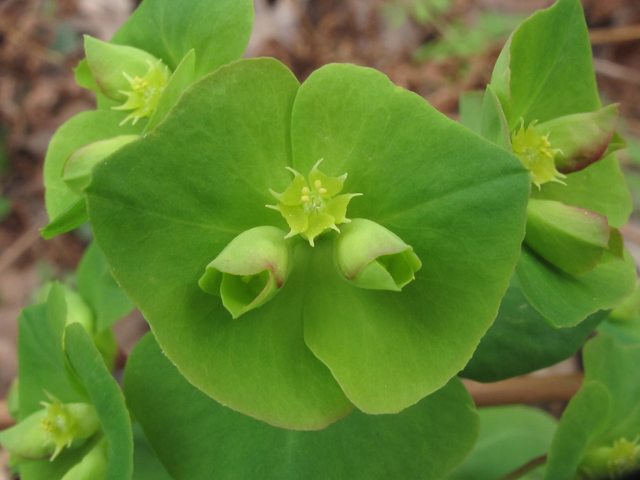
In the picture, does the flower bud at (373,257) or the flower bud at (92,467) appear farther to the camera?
the flower bud at (92,467)

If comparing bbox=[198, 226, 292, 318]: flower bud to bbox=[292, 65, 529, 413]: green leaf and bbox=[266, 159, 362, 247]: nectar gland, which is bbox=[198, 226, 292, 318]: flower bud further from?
bbox=[292, 65, 529, 413]: green leaf

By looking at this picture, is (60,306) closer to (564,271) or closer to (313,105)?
(313,105)

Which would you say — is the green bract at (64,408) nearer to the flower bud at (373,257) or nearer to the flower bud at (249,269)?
the flower bud at (249,269)

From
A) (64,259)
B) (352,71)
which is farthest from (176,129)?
(64,259)

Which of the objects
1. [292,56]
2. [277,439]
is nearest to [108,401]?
[277,439]

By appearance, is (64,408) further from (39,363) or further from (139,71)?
(139,71)

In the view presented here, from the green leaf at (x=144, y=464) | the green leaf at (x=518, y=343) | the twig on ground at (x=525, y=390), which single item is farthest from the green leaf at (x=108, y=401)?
the twig on ground at (x=525, y=390)

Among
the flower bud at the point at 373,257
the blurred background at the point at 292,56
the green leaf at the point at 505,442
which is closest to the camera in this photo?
the flower bud at the point at 373,257

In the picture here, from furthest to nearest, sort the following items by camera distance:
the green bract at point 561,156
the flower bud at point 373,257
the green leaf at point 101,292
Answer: the green leaf at point 101,292, the green bract at point 561,156, the flower bud at point 373,257
